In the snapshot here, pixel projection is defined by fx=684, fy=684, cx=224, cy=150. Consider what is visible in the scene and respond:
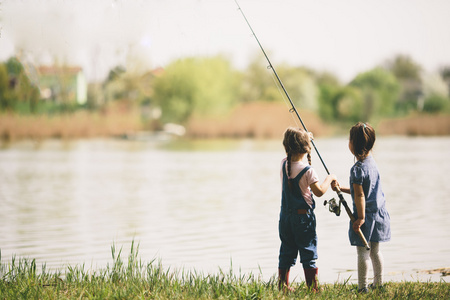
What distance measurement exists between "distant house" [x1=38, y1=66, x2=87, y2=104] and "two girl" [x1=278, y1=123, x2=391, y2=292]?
126 feet

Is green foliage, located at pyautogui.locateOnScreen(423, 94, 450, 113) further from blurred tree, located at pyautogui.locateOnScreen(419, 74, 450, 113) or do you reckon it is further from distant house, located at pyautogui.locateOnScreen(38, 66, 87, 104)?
distant house, located at pyautogui.locateOnScreen(38, 66, 87, 104)

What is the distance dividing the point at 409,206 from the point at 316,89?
57382mm

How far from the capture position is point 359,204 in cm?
455

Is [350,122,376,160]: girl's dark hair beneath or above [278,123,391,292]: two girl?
above

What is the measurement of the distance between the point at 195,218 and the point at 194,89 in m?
46.0

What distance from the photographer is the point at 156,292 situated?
4.47m

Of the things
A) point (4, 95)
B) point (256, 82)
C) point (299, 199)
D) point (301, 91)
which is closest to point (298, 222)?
point (299, 199)

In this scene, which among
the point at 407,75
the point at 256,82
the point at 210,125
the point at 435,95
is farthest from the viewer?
the point at 407,75

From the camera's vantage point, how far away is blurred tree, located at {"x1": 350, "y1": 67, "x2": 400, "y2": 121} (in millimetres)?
62844

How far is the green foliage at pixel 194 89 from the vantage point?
55.2 m

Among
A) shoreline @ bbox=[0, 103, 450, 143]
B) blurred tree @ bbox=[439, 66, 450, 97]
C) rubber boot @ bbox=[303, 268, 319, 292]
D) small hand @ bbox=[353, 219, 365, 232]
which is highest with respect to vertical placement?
blurred tree @ bbox=[439, 66, 450, 97]

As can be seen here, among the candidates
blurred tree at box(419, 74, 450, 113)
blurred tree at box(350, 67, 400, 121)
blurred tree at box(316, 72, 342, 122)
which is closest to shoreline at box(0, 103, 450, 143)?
blurred tree at box(419, 74, 450, 113)

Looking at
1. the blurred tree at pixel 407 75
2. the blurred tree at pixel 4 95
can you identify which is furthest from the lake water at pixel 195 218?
the blurred tree at pixel 407 75

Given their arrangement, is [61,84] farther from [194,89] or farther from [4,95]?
[194,89]
